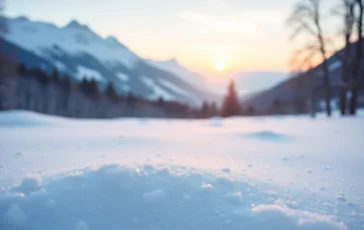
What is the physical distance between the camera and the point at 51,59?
14550 centimetres

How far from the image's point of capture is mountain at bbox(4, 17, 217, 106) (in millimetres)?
145250

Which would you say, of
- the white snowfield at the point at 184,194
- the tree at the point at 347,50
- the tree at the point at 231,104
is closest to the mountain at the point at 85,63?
the tree at the point at 231,104

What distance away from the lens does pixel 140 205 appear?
9.66ft

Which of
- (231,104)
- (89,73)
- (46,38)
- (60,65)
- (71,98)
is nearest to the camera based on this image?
(231,104)

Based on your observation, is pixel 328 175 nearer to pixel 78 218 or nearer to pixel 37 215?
pixel 78 218

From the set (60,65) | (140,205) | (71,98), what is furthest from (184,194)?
(60,65)

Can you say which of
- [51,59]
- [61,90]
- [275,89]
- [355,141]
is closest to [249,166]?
[355,141]

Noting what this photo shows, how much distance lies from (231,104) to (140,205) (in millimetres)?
39391

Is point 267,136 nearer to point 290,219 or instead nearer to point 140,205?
point 290,219

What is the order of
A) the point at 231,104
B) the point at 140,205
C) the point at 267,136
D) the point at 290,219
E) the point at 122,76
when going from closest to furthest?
the point at 290,219
the point at 140,205
the point at 267,136
the point at 231,104
the point at 122,76

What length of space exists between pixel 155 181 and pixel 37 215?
1.30 metres

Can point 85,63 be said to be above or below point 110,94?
above

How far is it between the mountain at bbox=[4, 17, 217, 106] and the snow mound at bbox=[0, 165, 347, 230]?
5199 inches

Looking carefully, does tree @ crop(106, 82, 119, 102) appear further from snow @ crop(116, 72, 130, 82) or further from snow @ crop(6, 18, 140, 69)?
snow @ crop(116, 72, 130, 82)
